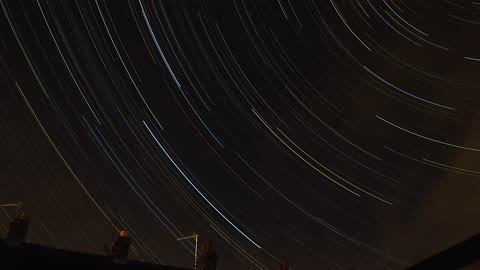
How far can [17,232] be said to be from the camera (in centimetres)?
1427

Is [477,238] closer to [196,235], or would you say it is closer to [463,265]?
[463,265]

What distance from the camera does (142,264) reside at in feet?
47.4

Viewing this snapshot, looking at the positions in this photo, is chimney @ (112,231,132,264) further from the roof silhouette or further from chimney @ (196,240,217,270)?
chimney @ (196,240,217,270)

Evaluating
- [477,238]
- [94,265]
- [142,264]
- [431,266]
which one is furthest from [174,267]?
[477,238]

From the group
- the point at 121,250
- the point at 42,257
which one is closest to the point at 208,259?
the point at 121,250

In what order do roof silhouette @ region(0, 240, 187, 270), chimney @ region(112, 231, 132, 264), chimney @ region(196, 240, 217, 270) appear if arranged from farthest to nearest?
chimney @ region(196, 240, 217, 270) → chimney @ region(112, 231, 132, 264) → roof silhouette @ region(0, 240, 187, 270)

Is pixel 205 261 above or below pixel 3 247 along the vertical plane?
above

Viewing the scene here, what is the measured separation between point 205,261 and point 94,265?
137 inches

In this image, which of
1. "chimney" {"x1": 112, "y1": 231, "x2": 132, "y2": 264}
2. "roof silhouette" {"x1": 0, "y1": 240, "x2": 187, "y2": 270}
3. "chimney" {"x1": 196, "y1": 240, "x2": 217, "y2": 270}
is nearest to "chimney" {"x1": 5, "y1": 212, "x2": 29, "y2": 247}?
"roof silhouette" {"x1": 0, "y1": 240, "x2": 187, "y2": 270}

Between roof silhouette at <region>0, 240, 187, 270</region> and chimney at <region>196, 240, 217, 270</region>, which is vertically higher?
chimney at <region>196, 240, 217, 270</region>

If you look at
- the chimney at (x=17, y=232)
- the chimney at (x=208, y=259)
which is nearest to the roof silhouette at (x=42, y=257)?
the chimney at (x=17, y=232)

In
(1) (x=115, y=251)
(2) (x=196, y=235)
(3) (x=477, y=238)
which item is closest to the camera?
(3) (x=477, y=238)

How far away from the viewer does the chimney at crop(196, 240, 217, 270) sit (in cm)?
1606

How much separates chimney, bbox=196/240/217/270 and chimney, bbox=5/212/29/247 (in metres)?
5.04
